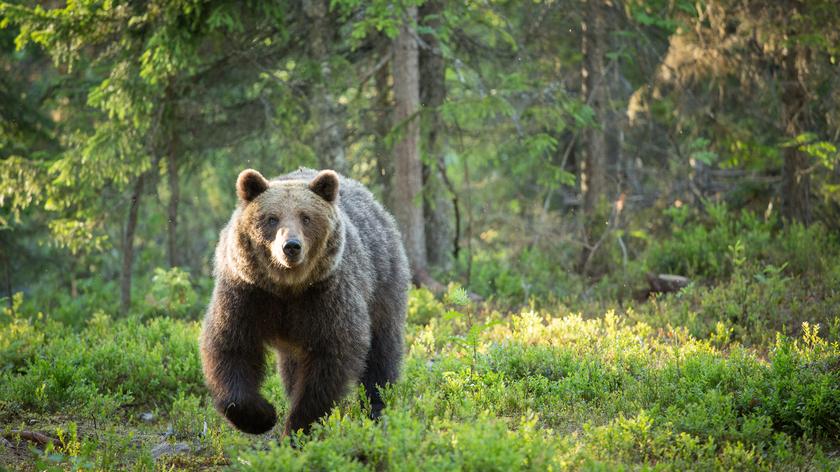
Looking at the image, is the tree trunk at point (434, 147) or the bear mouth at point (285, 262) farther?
the tree trunk at point (434, 147)

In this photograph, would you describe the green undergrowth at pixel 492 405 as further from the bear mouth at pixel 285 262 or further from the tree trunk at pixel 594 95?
the tree trunk at pixel 594 95

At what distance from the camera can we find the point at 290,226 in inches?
227

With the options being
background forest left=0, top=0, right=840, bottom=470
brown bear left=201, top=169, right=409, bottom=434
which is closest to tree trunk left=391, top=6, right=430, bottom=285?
background forest left=0, top=0, right=840, bottom=470

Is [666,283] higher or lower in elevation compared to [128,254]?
lower

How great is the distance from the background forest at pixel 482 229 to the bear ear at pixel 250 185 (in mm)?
1790

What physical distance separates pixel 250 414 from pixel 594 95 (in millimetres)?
9656

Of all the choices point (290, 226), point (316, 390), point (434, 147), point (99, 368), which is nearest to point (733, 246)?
point (434, 147)

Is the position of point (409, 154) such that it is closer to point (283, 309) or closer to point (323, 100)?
point (323, 100)

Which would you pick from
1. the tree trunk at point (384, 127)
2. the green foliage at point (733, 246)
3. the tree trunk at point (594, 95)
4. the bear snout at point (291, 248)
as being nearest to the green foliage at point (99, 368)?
the bear snout at point (291, 248)

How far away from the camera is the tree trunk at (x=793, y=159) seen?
12.0m

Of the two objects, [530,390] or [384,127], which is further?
[384,127]

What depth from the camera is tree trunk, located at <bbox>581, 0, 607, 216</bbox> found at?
13.5 m

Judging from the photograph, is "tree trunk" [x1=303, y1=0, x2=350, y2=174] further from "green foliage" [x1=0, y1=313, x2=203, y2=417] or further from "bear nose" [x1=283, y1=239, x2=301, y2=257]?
"bear nose" [x1=283, y1=239, x2=301, y2=257]

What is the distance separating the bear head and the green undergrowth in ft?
3.52
